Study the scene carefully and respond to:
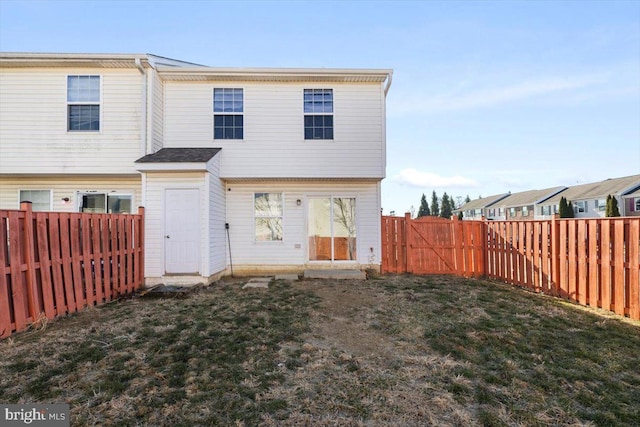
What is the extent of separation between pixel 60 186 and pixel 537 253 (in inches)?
513

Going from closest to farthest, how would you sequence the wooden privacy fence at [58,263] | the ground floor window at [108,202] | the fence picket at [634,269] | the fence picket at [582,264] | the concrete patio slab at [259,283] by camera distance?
the wooden privacy fence at [58,263] → the fence picket at [634,269] → the fence picket at [582,264] → the concrete patio slab at [259,283] → the ground floor window at [108,202]

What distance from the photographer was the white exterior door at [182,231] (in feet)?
24.2

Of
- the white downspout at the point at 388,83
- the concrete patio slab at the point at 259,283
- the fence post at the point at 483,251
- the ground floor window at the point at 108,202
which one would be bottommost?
the concrete patio slab at the point at 259,283

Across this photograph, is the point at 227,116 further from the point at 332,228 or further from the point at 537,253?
the point at 537,253

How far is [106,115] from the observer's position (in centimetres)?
798

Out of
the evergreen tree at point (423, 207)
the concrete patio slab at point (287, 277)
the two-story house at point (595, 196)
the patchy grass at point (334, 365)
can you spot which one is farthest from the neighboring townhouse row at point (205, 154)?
the evergreen tree at point (423, 207)

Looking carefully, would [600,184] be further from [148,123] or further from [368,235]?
[148,123]

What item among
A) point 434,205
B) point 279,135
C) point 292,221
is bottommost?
point 292,221

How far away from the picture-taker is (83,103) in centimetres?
802

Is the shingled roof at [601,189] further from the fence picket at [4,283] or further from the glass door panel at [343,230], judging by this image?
the fence picket at [4,283]

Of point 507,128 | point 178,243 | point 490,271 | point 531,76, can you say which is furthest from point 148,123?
point 507,128

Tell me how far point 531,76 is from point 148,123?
1472 cm

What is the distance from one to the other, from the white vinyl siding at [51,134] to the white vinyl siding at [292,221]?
312 centimetres

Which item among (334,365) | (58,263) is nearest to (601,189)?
(334,365)
